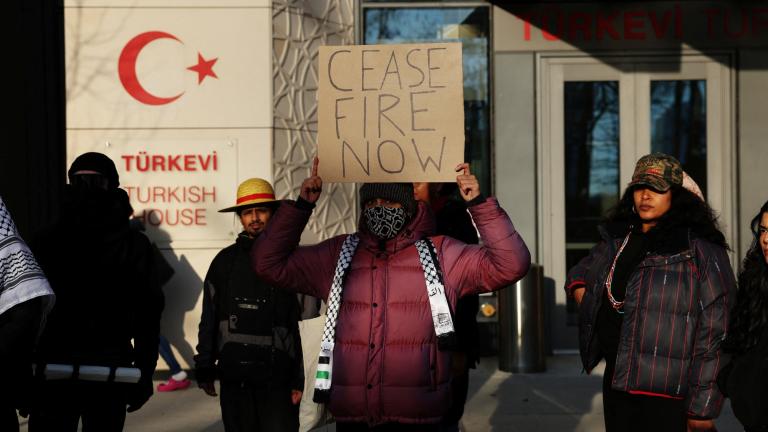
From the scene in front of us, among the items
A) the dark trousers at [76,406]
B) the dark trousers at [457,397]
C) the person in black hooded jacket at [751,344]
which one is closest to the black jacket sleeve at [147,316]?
the dark trousers at [76,406]

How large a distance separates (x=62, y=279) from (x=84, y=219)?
0.28 meters

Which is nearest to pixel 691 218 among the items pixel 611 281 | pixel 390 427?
pixel 611 281

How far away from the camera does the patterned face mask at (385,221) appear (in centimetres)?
411

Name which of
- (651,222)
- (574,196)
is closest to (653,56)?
(574,196)

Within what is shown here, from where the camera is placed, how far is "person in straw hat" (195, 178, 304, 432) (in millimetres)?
5227

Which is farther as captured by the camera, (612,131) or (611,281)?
(612,131)

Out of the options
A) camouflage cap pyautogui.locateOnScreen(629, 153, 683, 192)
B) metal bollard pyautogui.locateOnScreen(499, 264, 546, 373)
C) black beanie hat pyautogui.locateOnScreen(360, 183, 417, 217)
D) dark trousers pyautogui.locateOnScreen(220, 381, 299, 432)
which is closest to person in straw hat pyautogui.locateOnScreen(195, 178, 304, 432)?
dark trousers pyautogui.locateOnScreen(220, 381, 299, 432)

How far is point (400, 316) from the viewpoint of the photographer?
401cm

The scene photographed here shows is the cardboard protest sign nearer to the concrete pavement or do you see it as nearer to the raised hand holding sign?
the raised hand holding sign

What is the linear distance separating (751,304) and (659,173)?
88 cm

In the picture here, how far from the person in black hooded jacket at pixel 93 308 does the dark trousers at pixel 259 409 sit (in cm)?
70

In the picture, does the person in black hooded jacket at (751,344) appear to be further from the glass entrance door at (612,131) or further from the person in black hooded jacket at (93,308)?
the glass entrance door at (612,131)

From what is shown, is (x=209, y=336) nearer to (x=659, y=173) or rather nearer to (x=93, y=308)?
(x=93, y=308)

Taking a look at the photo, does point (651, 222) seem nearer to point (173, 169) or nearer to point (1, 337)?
point (1, 337)
